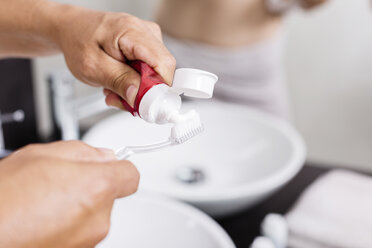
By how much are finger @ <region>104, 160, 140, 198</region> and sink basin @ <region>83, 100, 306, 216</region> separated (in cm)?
38

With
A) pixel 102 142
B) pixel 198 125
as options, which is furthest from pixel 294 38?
pixel 198 125

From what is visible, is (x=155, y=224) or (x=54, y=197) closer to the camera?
(x=54, y=197)

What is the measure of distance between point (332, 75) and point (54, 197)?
1.54 metres

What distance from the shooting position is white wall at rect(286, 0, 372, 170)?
1532 millimetres

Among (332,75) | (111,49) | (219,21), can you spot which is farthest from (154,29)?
(332,75)

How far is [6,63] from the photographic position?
0.84 metres

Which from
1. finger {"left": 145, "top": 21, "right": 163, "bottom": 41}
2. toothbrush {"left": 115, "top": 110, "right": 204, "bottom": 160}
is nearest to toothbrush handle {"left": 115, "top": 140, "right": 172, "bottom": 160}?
toothbrush {"left": 115, "top": 110, "right": 204, "bottom": 160}

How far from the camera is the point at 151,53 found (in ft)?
1.15

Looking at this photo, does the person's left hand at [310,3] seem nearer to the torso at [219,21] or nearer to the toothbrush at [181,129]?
the torso at [219,21]

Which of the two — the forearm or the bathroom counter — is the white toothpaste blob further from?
the bathroom counter

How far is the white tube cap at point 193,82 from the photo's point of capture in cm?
32

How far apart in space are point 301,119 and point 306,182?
1.00 metres

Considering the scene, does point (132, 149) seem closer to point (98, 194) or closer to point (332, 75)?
point (98, 194)

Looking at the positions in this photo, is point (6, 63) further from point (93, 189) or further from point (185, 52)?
point (93, 189)
